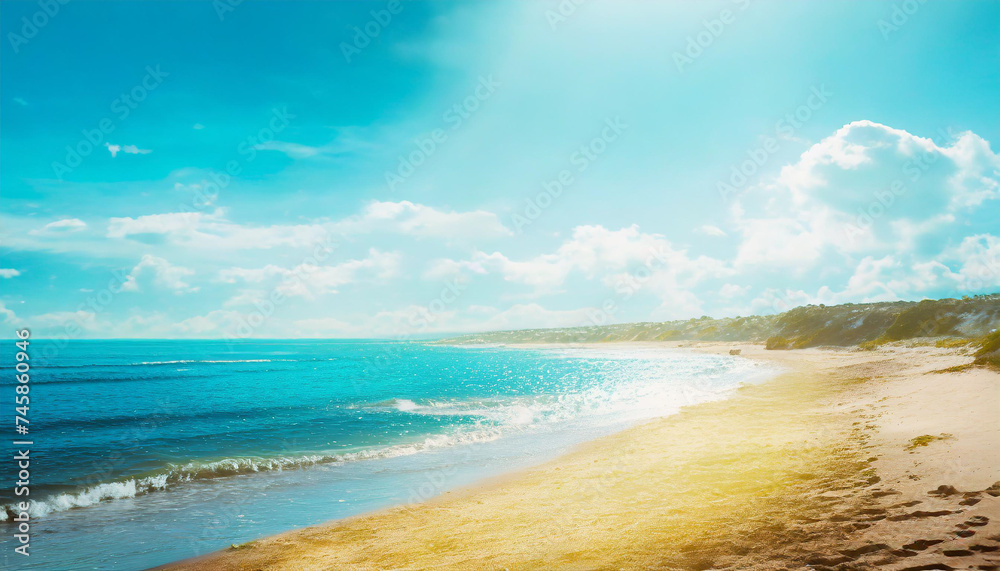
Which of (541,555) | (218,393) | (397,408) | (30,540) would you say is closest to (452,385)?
(397,408)

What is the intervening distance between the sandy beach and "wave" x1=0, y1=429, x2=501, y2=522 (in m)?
6.71

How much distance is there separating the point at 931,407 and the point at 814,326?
8247cm

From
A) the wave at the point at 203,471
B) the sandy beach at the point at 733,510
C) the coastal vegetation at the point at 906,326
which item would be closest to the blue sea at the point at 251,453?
the wave at the point at 203,471

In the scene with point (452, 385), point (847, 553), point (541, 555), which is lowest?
point (452, 385)

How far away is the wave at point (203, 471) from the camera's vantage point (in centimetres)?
1344

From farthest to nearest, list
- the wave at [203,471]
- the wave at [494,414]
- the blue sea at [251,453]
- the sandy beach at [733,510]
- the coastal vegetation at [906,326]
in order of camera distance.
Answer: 1. the coastal vegetation at [906,326]
2. the wave at [494,414]
3. the wave at [203,471]
4. the blue sea at [251,453]
5. the sandy beach at [733,510]

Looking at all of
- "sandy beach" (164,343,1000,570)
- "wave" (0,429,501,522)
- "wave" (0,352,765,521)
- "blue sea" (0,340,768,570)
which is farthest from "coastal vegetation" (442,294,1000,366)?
"wave" (0,429,501,522)

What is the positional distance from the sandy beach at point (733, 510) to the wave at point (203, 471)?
6.71 m

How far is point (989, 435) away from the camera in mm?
10312

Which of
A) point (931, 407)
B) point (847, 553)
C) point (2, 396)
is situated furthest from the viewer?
point (2, 396)

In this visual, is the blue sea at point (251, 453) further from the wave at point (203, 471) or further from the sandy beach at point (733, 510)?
the sandy beach at point (733, 510)

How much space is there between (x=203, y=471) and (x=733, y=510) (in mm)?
17892

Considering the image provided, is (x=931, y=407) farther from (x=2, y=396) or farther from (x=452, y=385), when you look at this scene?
(x=2, y=396)

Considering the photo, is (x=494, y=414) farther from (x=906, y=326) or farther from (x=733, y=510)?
(x=906, y=326)
